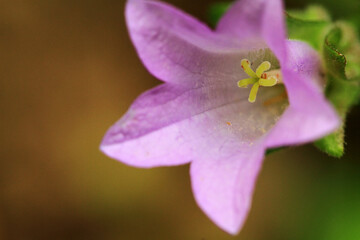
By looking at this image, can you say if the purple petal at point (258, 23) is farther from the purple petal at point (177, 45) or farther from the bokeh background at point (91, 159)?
the bokeh background at point (91, 159)

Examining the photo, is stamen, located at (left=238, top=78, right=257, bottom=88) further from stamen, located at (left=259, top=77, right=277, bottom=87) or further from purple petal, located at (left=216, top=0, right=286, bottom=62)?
purple petal, located at (left=216, top=0, right=286, bottom=62)

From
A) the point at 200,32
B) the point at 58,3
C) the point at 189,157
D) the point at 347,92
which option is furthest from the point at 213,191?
the point at 58,3

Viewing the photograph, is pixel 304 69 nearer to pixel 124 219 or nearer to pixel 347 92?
pixel 347 92

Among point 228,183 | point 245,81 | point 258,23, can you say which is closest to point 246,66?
point 245,81

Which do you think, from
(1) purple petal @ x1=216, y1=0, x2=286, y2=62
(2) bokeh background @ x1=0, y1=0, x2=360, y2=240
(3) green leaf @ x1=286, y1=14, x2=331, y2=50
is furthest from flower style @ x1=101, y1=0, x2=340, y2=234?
(2) bokeh background @ x1=0, y1=0, x2=360, y2=240

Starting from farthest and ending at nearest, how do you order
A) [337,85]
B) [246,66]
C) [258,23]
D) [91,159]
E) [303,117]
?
1. [91,159]
2. [337,85]
3. [246,66]
4. [258,23]
5. [303,117]

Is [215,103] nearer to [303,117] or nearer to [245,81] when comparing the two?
[245,81]
